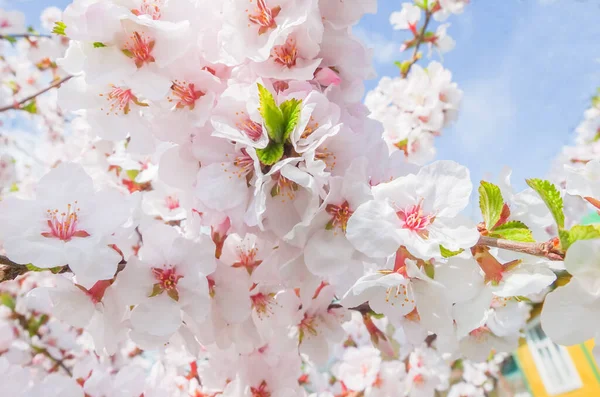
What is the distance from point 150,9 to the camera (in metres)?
0.90

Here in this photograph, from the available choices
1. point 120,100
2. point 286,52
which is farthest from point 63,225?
point 286,52

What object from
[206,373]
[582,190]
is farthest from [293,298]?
[582,190]

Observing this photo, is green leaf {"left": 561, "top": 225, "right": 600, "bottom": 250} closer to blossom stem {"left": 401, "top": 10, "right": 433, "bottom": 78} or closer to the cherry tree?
the cherry tree

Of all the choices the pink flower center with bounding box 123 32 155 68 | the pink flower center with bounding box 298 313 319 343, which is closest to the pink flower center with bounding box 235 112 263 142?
the pink flower center with bounding box 123 32 155 68

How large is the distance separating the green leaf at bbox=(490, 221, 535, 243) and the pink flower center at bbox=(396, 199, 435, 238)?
0.38 feet

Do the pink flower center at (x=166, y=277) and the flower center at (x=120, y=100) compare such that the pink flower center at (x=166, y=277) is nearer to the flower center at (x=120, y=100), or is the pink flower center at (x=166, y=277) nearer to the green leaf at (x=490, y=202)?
the flower center at (x=120, y=100)

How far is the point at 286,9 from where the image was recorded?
89 cm

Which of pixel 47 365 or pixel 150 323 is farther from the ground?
pixel 150 323

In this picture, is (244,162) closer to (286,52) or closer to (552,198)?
(286,52)

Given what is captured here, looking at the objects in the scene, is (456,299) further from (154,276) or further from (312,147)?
(154,276)

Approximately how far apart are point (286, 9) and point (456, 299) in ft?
2.21

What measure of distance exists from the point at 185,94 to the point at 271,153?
0.97 ft

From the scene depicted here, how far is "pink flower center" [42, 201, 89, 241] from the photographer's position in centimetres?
79

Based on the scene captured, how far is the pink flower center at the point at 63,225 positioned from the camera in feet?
2.59
